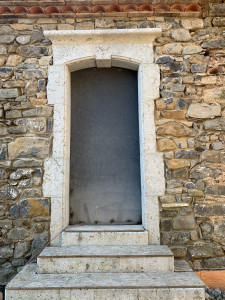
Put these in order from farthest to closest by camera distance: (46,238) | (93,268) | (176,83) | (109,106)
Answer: (109,106) < (176,83) < (46,238) < (93,268)

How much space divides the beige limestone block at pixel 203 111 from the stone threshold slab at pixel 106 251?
1677mm

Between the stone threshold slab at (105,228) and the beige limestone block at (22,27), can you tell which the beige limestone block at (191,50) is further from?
the stone threshold slab at (105,228)

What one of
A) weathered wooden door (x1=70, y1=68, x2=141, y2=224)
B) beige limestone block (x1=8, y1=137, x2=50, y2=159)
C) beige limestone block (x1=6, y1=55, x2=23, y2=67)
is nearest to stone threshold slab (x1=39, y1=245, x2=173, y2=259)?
weathered wooden door (x1=70, y1=68, x2=141, y2=224)

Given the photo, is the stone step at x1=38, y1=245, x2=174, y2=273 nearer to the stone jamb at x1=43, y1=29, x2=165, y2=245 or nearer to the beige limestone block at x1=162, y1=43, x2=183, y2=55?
the stone jamb at x1=43, y1=29, x2=165, y2=245

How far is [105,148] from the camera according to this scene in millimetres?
3217

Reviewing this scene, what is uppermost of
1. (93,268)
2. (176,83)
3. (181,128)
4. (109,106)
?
(176,83)

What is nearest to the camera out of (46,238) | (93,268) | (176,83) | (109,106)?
(93,268)

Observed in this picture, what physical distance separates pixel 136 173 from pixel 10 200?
5.51 feet

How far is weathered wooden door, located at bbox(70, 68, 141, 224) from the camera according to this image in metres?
3.12

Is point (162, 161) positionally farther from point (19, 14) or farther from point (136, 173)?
point (19, 14)

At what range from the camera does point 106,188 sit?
3.15 m

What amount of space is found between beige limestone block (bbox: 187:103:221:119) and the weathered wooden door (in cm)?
76

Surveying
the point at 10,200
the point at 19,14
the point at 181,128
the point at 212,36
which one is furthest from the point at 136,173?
the point at 19,14

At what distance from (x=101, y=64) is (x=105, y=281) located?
106 inches
